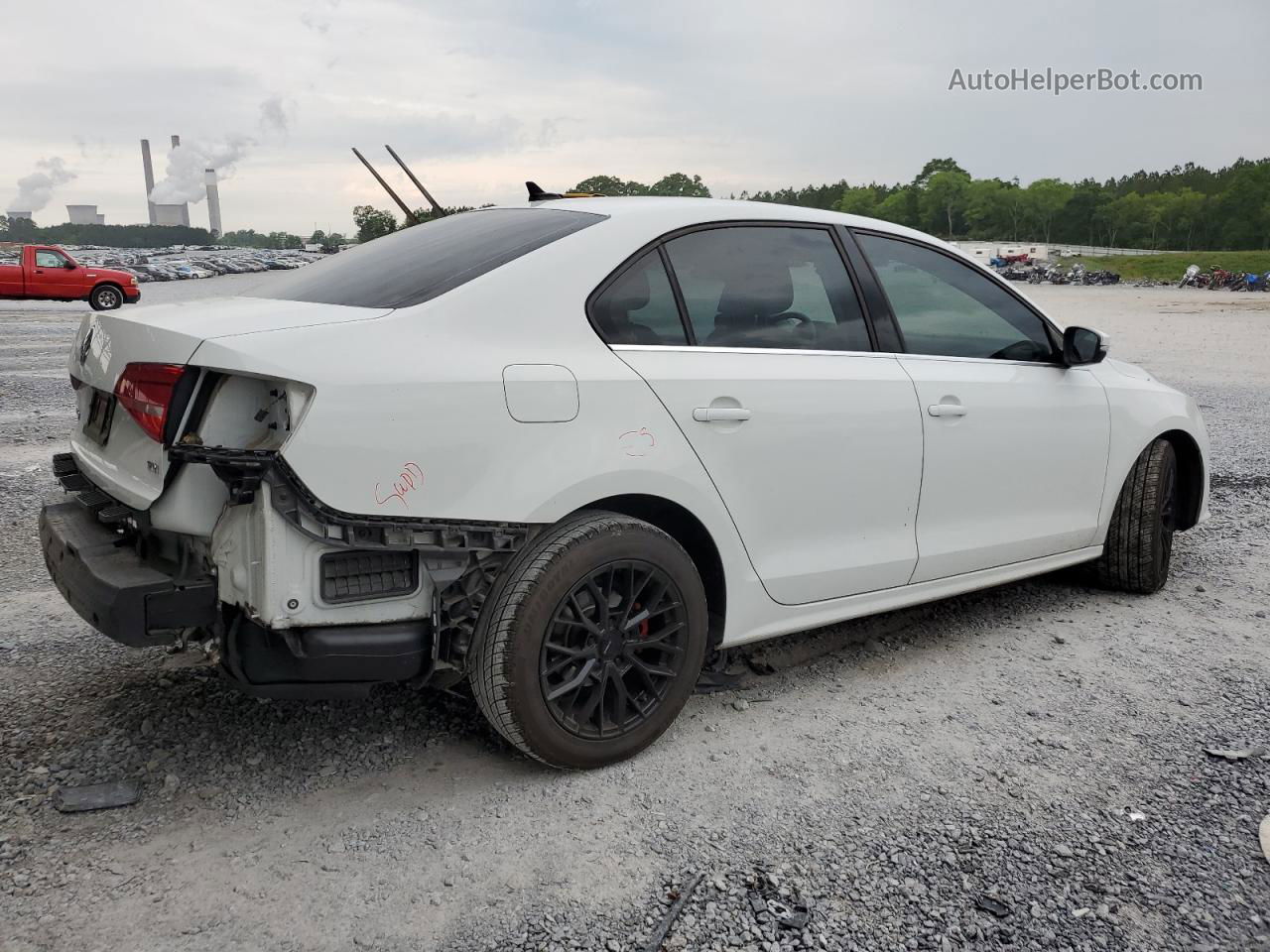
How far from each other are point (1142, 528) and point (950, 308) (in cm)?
153

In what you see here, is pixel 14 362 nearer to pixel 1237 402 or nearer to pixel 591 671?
pixel 591 671

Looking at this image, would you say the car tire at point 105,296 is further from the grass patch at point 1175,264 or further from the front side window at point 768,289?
the grass patch at point 1175,264

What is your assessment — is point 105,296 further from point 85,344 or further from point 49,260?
point 85,344

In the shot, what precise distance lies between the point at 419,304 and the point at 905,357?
180 cm

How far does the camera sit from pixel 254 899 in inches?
94.8

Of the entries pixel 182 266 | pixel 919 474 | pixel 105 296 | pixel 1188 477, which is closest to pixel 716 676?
pixel 919 474

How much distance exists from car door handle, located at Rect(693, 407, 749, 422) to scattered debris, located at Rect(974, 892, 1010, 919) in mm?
1455

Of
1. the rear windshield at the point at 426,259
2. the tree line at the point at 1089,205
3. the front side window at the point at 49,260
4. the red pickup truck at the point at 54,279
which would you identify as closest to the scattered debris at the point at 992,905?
the rear windshield at the point at 426,259

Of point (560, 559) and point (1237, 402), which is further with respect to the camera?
point (1237, 402)

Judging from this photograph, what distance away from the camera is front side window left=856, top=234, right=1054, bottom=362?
3793 mm

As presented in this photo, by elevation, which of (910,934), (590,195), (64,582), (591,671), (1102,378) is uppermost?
(590,195)

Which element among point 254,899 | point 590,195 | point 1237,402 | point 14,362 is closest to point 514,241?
point 590,195

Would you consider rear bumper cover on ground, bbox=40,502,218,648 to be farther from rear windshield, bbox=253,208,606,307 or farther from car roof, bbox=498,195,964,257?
car roof, bbox=498,195,964,257

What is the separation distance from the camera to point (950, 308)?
157 inches
